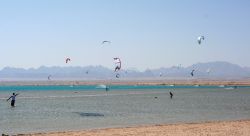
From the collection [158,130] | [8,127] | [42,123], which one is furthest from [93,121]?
[158,130]

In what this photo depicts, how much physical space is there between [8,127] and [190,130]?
1024cm

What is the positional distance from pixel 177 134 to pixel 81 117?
480 inches

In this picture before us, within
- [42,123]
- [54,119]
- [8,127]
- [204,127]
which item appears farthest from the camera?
[54,119]

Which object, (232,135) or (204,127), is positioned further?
(204,127)

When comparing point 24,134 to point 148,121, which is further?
point 148,121

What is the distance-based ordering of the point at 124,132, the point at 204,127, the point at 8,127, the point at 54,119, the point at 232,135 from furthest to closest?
1. the point at 54,119
2. the point at 8,127
3. the point at 204,127
4. the point at 124,132
5. the point at 232,135

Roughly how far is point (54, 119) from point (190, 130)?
443 inches

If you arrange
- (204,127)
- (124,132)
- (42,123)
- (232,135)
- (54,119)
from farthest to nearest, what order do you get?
(54,119) → (42,123) → (204,127) → (124,132) → (232,135)

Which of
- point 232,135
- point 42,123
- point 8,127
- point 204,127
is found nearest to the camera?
point 232,135

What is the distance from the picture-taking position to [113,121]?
29438 millimetres

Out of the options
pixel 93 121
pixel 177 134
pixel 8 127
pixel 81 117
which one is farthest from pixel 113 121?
pixel 177 134

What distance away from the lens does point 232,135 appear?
2092 cm

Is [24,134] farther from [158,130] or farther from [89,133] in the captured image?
[158,130]

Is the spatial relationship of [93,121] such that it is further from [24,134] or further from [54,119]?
[24,134]
